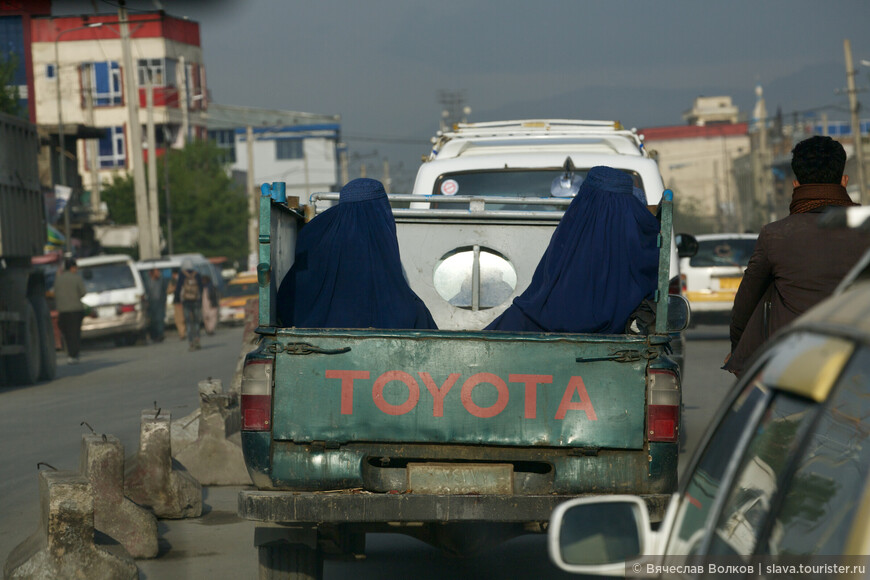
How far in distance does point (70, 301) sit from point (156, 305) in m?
6.95

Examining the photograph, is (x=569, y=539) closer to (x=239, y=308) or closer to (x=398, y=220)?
(x=398, y=220)

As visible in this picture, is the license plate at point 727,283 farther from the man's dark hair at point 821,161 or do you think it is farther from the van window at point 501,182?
the man's dark hair at point 821,161

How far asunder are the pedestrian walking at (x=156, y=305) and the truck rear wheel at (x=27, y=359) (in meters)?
9.89

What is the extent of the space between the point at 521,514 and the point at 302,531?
0.94 m

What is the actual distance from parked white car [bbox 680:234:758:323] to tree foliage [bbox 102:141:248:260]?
3745cm

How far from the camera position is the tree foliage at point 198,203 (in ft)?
183

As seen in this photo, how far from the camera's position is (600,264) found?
5789 millimetres

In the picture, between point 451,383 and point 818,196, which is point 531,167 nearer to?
point 818,196

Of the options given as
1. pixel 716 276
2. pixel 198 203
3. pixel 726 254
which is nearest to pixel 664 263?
pixel 716 276

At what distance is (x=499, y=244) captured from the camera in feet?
26.3

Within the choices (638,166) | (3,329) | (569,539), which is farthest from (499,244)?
(3,329)

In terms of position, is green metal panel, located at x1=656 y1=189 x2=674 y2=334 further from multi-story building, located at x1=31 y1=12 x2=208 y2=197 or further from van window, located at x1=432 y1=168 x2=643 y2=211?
multi-story building, located at x1=31 y1=12 x2=208 y2=197

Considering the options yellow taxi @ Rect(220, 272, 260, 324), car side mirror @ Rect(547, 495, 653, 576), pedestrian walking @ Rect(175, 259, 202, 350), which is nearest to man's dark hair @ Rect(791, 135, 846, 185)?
car side mirror @ Rect(547, 495, 653, 576)

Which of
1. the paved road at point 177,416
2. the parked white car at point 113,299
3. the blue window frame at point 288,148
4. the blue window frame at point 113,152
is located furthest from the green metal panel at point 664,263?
the blue window frame at point 288,148
